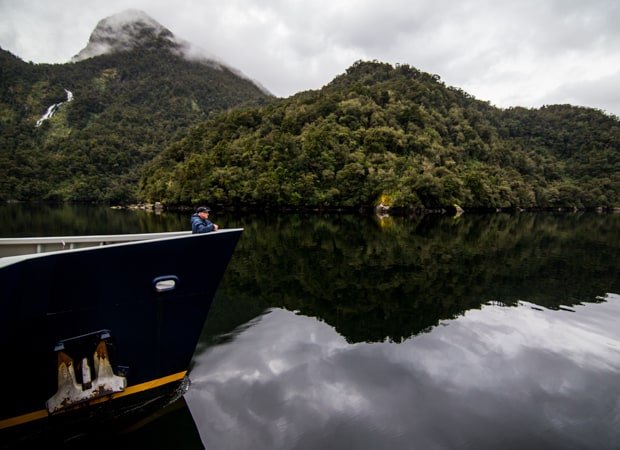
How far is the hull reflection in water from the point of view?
5227 mm

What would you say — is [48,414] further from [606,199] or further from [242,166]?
[606,199]

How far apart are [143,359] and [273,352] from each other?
3.09m

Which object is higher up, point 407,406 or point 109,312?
point 109,312

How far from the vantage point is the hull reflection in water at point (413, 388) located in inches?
206

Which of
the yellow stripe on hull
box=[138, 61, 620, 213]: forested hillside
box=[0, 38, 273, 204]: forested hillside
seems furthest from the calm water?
box=[0, 38, 273, 204]: forested hillside

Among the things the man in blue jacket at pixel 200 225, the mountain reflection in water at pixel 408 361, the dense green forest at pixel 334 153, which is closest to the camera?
the mountain reflection in water at pixel 408 361

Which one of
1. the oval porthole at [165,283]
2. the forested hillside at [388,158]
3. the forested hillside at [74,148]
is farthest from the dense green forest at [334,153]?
the oval porthole at [165,283]

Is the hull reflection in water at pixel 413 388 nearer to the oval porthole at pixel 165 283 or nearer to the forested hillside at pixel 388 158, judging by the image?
the oval porthole at pixel 165 283

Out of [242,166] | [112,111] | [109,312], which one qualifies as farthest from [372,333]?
[112,111]

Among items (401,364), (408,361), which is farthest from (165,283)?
(408,361)

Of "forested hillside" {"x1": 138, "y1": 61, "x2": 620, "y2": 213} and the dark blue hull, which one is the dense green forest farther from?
the dark blue hull

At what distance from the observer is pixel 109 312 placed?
521cm

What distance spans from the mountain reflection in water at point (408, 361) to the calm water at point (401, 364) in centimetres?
3

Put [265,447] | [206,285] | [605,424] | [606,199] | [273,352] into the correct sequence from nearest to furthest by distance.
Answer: [265,447] → [605,424] → [206,285] → [273,352] → [606,199]
